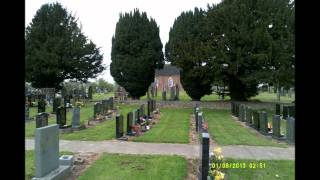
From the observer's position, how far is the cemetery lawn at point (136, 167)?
844 cm

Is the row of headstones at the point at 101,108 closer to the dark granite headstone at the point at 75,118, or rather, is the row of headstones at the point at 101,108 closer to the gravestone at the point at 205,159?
the dark granite headstone at the point at 75,118

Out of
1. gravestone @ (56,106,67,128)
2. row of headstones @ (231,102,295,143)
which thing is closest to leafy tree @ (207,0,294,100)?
row of headstones @ (231,102,295,143)

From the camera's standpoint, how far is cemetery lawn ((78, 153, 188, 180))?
8438 mm

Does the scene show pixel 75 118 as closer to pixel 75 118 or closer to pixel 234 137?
pixel 75 118

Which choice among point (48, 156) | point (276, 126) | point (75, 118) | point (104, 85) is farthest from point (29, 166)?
point (104, 85)

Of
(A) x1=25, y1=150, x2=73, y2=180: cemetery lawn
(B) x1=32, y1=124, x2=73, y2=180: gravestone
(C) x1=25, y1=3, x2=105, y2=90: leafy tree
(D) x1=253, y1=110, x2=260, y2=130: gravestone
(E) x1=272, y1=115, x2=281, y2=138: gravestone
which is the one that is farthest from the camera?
(C) x1=25, y1=3, x2=105, y2=90: leafy tree

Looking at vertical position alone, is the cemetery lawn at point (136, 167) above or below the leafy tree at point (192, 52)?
below

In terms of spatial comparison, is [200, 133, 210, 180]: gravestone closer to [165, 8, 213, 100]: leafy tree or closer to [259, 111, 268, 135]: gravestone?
[259, 111, 268, 135]: gravestone

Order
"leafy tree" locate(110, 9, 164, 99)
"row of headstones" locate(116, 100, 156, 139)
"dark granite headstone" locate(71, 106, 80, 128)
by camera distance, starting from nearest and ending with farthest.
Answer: "row of headstones" locate(116, 100, 156, 139) → "dark granite headstone" locate(71, 106, 80, 128) → "leafy tree" locate(110, 9, 164, 99)

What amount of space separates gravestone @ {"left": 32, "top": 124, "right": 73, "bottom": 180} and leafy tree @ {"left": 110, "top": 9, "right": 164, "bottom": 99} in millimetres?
25783

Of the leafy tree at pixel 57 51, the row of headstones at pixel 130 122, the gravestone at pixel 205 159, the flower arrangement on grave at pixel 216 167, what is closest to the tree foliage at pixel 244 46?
the leafy tree at pixel 57 51

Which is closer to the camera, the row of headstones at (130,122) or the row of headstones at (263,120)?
the row of headstones at (263,120)

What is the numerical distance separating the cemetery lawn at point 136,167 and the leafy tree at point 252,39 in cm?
1795
